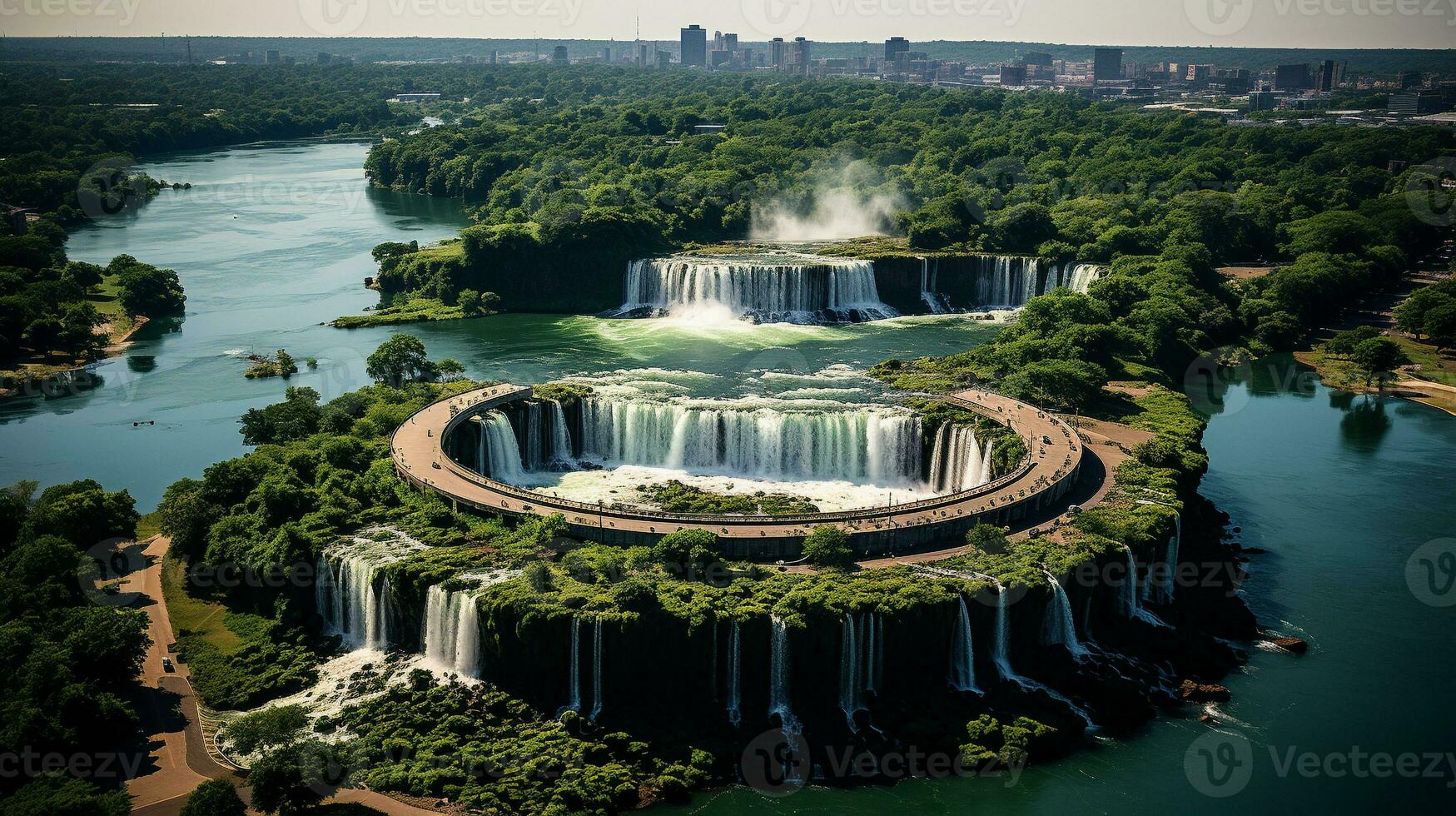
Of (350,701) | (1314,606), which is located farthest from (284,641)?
(1314,606)

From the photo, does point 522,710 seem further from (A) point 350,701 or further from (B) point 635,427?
(B) point 635,427

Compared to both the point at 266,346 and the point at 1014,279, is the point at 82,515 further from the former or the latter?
the point at 1014,279

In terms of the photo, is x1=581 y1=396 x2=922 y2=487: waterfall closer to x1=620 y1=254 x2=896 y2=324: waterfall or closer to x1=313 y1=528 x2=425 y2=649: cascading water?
x1=313 y1=528 x2=425 y2=649: cascading water

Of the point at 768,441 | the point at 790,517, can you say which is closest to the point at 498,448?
the point at 768,441

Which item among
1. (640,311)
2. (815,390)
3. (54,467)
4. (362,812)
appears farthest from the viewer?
(640,311)

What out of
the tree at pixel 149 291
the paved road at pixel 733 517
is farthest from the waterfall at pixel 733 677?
the tree at pixel 149 291

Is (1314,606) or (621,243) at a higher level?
(621,243)

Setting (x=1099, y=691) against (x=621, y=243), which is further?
(x=621, y=243)
